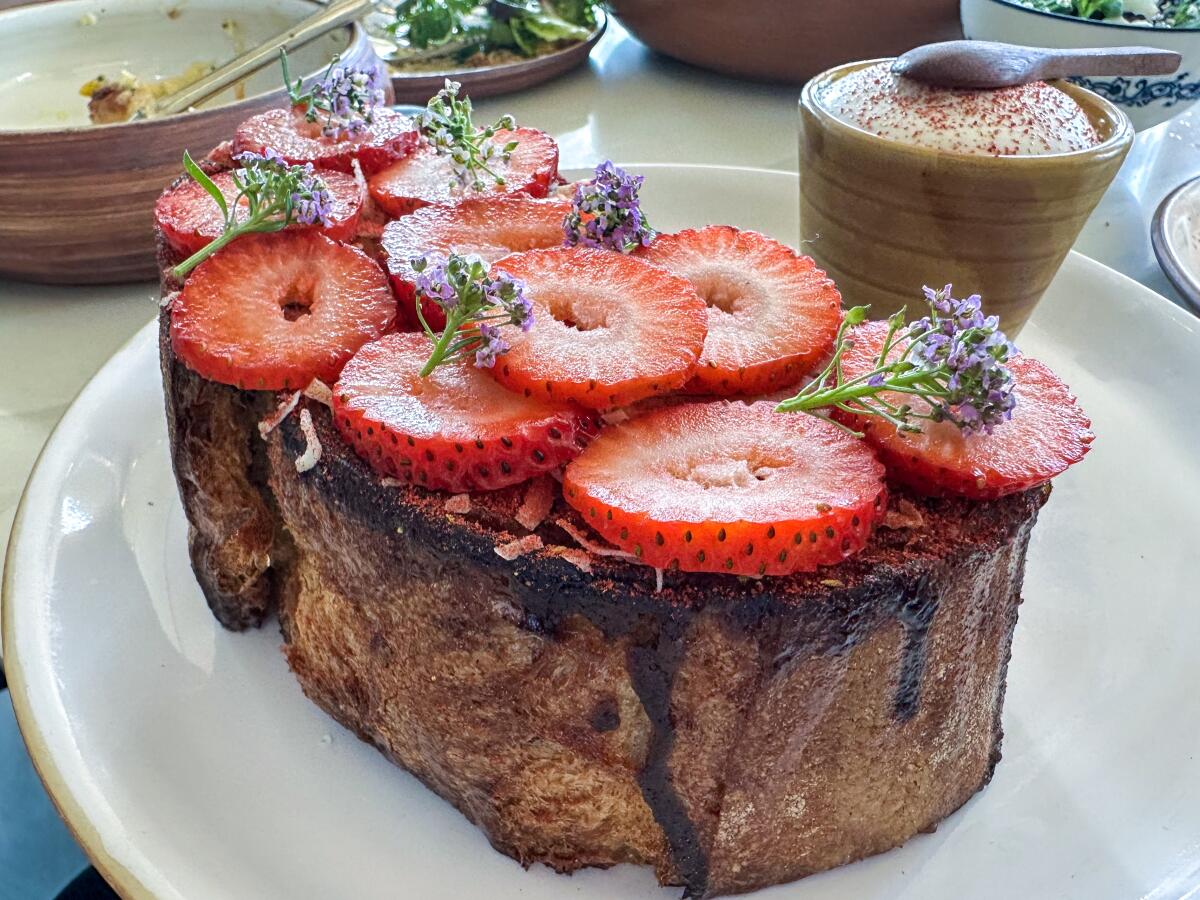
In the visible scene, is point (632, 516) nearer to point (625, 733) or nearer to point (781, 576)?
point (781, 576)

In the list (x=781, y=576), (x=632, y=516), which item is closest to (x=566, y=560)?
(x=632, y=516)

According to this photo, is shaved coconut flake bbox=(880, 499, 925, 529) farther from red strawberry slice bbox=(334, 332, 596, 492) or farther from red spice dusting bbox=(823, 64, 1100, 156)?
red spice dusting bbox=(823, 64, 1100, 156)

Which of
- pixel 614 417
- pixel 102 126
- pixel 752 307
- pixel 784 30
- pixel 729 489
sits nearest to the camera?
pixel 729 489

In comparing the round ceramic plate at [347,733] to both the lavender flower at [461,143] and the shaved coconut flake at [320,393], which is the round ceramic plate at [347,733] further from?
the lavender flower at [461,143]

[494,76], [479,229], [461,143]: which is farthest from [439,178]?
[494,76]

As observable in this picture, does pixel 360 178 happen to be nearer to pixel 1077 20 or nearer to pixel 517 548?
pixel 517 548

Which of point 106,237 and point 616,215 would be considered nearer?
point 616,215

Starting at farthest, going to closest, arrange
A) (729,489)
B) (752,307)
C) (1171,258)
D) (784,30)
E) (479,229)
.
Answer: (784,30), (1171,258), (479,229), (752,307), (729,489)
